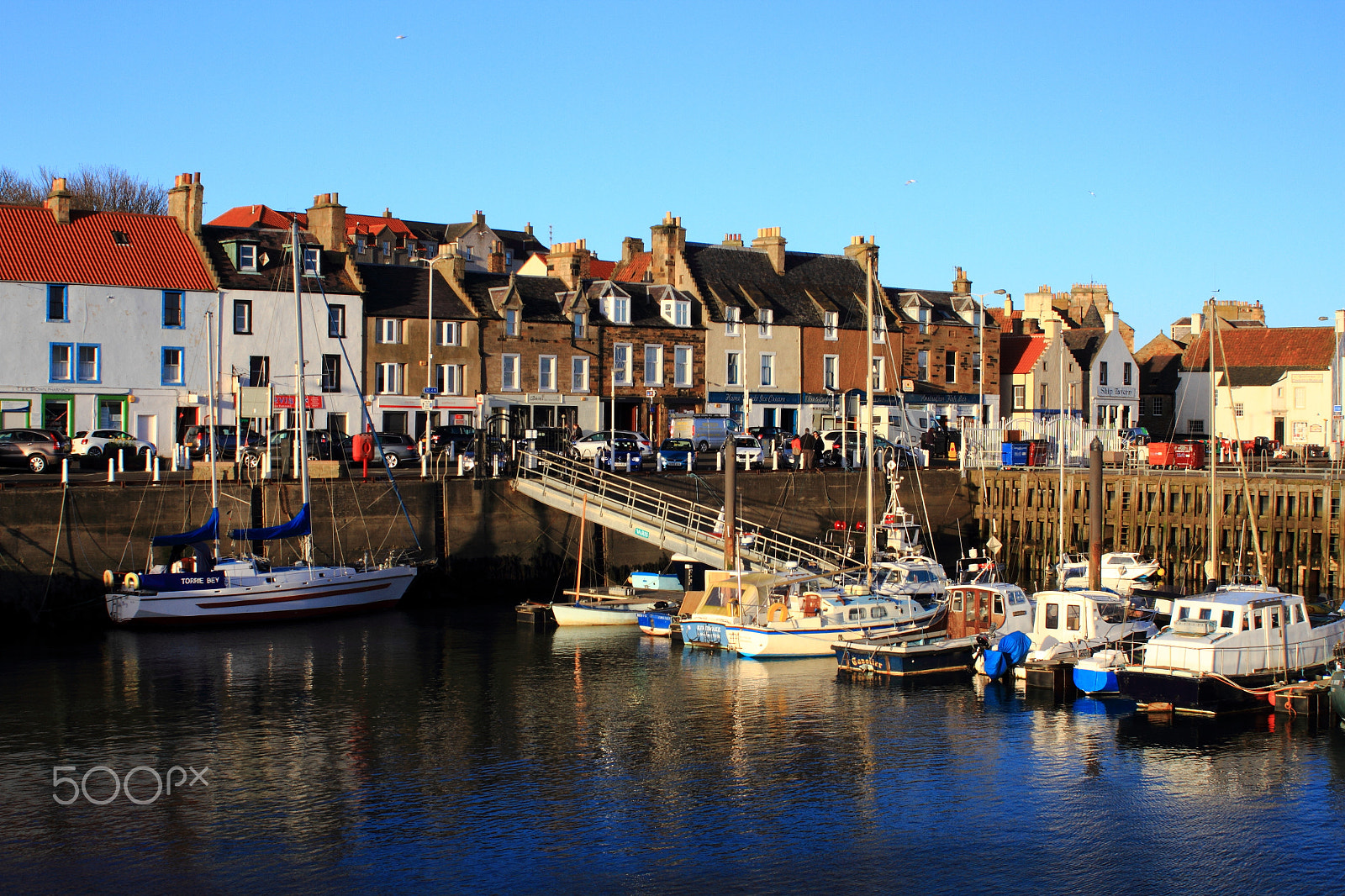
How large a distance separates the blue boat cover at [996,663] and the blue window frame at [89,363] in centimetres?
3903

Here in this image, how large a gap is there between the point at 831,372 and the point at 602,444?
2258 cm

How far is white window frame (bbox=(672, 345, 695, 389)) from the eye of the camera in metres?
67.3

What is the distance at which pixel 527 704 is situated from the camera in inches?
1150

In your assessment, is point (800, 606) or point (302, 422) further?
point (302, 422)

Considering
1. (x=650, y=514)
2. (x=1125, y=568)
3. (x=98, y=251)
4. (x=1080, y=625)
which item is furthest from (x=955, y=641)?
(x=98, y=251)

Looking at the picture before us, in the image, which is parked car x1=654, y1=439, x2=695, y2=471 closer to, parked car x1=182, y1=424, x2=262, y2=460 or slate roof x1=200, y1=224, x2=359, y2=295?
→ parked car x1=182, y1=424, x2=262, y2=460

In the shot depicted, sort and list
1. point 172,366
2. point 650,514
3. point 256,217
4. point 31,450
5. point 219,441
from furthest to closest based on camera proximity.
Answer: point 256,217 → point 172,366 → point 219,441 → point 31,450 → point 650,514

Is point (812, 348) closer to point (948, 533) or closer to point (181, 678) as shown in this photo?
point (948, 533)

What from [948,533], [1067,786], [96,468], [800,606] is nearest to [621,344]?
[948,533]

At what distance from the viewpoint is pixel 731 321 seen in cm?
6888

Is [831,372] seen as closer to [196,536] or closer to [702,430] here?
[702,430]

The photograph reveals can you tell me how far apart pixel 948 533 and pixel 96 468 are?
33836 mm

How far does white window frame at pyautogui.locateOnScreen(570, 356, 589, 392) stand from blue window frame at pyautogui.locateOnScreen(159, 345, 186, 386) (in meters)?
18.0

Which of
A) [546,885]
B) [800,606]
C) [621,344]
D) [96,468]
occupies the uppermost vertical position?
[621,344]
